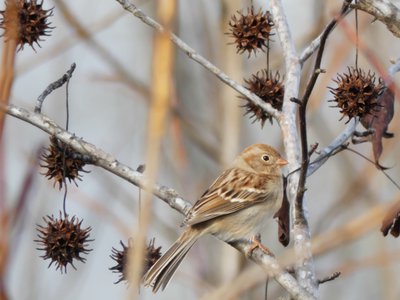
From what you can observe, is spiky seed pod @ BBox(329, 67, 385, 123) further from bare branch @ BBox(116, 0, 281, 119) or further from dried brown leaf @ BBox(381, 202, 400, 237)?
bare branch @ BBox(116, 0, 281, 119)

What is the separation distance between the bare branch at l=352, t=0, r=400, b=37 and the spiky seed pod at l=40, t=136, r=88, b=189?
1004mm

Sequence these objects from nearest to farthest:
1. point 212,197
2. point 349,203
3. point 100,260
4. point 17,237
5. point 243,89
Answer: point 17,237
point 243,89
point 212,197
point 349,203
point 100,260

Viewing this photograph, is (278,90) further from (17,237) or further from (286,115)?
(17,237)

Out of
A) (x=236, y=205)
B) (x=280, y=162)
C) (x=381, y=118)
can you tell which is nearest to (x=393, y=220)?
(x=381, y=118)

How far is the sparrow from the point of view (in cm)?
308

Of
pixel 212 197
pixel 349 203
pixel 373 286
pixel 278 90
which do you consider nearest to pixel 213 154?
pixel 349 203

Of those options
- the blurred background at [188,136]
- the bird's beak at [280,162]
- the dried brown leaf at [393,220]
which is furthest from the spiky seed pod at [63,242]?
the bird's beak at [280,162]

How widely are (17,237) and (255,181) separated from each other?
2575 millimetres

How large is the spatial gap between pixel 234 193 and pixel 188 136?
1.45 metres

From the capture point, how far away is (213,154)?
4.55m

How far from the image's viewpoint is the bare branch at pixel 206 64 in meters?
2.75

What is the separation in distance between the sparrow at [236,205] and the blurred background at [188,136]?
19 cm

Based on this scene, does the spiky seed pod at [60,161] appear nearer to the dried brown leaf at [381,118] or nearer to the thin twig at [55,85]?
the thin twig at [55,85]

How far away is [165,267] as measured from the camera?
293 cm
